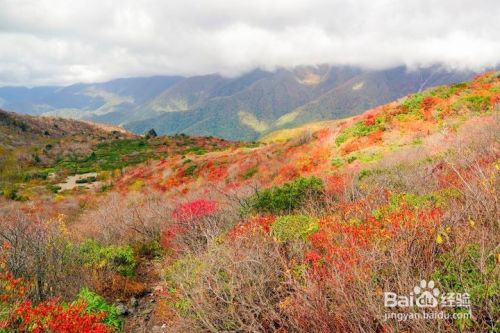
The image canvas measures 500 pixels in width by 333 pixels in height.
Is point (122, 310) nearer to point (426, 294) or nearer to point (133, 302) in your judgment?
point (133, 302)

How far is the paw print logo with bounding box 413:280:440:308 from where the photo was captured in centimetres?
358

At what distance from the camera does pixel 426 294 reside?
3707mm

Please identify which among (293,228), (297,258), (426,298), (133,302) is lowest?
(133,302)

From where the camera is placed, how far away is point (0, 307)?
575 centimetres

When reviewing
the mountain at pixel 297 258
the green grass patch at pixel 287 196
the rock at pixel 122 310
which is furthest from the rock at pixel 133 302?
the green grass patch at pixel 287 196

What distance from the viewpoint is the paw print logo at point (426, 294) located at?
3.58 meters

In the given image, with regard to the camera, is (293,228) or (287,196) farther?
(287,196)

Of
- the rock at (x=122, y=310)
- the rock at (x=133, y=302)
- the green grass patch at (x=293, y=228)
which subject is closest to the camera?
the green grass patch at (x=293, y=228)

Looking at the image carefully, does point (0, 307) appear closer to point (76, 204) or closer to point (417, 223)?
point (417, 223)

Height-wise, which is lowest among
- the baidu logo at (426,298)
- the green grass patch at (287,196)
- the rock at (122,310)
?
the rock at (122,310)

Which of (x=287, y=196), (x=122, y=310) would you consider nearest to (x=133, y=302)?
(x=122, y=310)

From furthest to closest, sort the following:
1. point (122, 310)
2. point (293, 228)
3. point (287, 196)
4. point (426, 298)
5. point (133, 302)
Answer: point (287, 196) < point (133, 302) < point (122, 310) < point (293, 228) < point (426, 298)

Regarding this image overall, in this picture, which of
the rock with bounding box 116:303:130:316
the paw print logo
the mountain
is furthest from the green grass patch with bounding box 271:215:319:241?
the rock with bounding box 116:303:130:316

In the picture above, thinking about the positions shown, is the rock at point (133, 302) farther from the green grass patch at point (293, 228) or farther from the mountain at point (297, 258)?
the green grass patch at point (293, 228)
